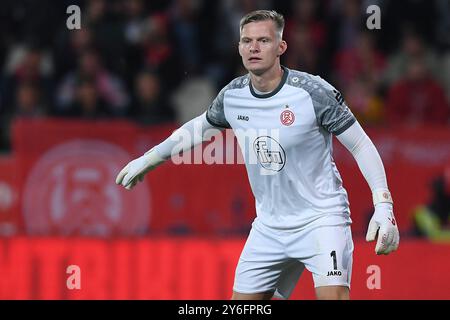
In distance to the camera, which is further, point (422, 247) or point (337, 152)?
point (337, 152)

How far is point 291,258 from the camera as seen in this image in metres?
7.27

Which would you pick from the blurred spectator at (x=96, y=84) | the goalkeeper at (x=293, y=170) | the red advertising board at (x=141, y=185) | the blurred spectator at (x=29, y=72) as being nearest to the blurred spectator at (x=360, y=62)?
the red advertising board at (x=141, y=185)

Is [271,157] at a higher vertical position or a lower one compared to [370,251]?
higher

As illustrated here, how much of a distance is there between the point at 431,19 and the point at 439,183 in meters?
2.65

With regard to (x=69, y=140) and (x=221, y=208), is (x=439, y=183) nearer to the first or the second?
(x=221, y=208)

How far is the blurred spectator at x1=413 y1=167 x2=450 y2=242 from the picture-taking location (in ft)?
38.5

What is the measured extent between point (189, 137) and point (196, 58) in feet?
20.4

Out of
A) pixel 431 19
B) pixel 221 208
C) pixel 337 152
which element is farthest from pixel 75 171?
pixel 431 19

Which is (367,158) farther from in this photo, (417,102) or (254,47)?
(417,102)

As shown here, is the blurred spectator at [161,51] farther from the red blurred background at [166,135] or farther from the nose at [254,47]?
the nose at [254,47]

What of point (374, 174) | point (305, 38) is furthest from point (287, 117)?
point (305, 38)

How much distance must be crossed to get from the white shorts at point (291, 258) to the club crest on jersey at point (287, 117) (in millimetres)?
679

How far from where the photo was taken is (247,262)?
7.38 meters

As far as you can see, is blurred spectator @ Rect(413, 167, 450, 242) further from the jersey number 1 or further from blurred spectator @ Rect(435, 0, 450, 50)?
the jersey number 1
